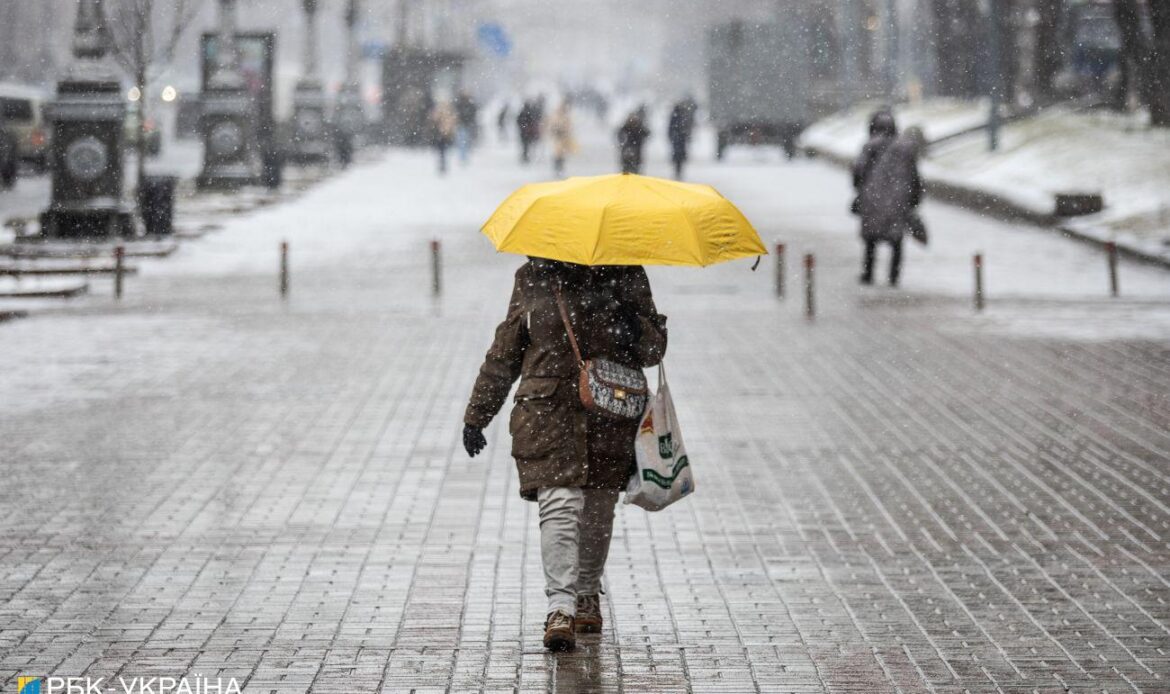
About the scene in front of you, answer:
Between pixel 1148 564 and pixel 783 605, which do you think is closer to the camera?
pixel 783 605

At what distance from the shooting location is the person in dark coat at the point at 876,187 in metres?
19.2

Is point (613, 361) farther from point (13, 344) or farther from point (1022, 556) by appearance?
point (13, 344)

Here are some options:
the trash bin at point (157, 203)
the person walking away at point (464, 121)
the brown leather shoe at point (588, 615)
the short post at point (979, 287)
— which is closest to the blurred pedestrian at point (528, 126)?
the person walking away at point (464, 121)

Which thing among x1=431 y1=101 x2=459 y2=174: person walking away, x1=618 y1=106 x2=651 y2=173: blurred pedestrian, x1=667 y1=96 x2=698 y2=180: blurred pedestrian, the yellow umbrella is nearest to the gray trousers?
the yellow umbrella

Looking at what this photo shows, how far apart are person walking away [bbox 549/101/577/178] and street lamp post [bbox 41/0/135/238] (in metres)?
17.8

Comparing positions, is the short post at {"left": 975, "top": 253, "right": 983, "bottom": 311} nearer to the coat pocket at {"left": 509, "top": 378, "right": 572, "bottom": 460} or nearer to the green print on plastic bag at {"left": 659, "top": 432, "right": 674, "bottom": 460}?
the green print on plastic bag at {"left": 659, "top": 432, "right": 674, "bottom": 460}

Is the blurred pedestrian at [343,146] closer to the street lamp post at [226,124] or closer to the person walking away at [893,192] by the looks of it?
the street lamp post at [226,124]

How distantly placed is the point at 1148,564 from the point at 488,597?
2.74 meters

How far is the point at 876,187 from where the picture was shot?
19.3 meters

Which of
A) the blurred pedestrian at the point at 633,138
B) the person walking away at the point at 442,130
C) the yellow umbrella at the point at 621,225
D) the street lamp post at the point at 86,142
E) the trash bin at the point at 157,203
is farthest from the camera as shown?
the person walking away at the point at 442,130

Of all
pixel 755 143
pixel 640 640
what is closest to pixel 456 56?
pixel 755 143

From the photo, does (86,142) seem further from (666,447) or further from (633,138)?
(666,447)

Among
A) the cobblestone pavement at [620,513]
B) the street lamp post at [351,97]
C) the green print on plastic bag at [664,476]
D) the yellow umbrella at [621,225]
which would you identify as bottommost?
the cobblestone pavement at [620,513]

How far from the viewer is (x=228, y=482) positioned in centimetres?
973
